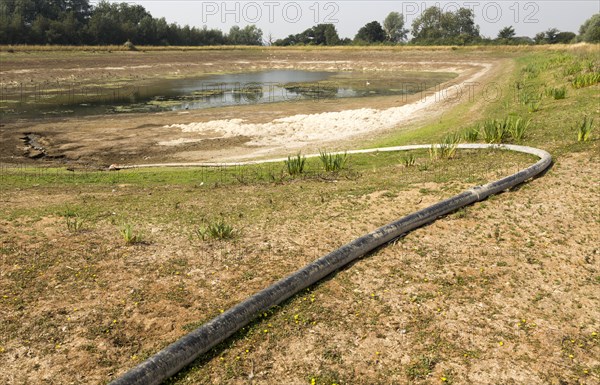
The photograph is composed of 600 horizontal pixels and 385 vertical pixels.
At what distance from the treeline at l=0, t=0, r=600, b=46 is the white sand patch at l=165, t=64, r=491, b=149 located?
3704 cm

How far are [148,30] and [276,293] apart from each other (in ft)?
289

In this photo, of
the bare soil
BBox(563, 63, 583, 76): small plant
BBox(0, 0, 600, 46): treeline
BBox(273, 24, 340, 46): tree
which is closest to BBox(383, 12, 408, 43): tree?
BBox(0, 0, 600, 46): treeline

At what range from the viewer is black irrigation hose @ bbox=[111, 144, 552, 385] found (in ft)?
15.0

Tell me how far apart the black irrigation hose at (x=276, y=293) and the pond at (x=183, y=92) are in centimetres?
2292

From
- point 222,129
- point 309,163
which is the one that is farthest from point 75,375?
point 222,129

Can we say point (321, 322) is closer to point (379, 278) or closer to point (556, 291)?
point (379, 278)

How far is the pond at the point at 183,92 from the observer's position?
2873 centimetres

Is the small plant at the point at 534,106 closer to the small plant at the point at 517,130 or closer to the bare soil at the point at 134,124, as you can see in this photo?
the small plant at the point at 517,130

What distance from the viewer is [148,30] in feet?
274

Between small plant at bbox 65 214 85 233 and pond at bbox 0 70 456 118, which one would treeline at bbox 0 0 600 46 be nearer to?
pond at bbox 0 70 456 118

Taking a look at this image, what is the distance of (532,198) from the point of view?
8.85 meters

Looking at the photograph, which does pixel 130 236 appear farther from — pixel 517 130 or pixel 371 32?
pixel 371 32

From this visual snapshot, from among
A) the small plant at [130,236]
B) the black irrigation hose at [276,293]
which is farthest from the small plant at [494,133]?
the small plant at [130,236]

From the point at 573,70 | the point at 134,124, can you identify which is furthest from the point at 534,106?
the point at 134,124
